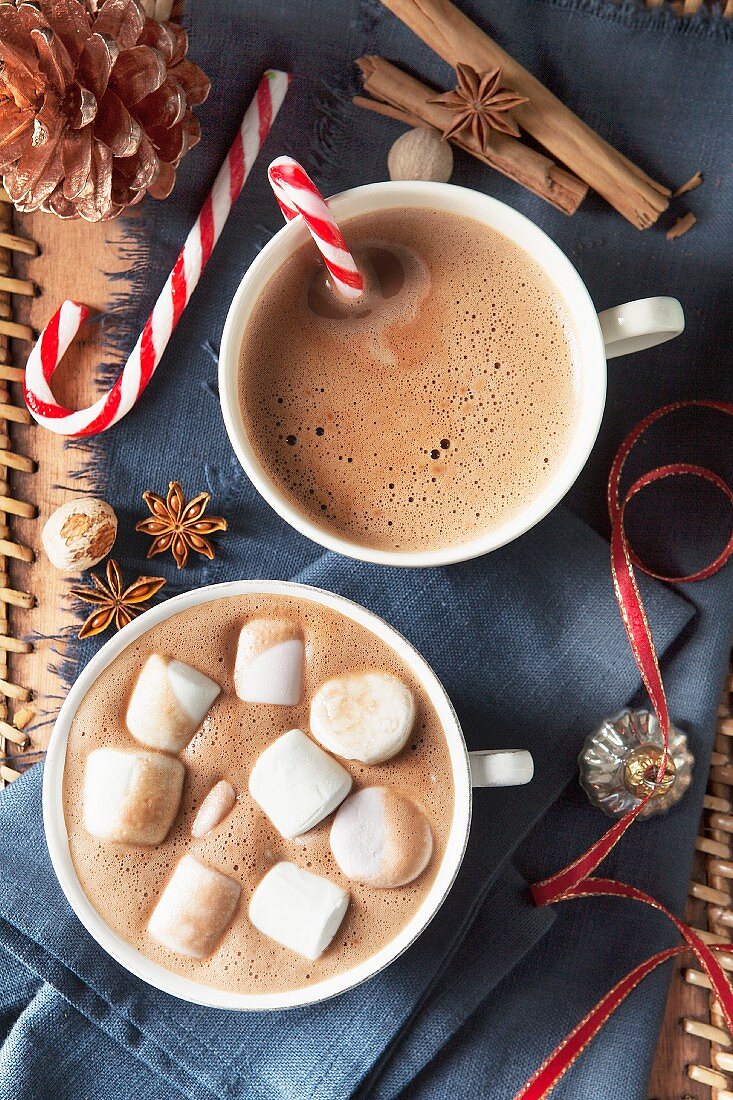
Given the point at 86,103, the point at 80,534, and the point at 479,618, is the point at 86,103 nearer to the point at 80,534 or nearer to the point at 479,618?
the point at 80,534

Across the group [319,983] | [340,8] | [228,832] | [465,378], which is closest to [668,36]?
[340,8]

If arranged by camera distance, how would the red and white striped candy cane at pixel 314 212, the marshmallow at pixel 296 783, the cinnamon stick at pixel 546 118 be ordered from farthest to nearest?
the cinnamon stick at pixel 546 118 < the marshmallow at pixel 296 783 < the red and white striped candy cane at pixel 314 212

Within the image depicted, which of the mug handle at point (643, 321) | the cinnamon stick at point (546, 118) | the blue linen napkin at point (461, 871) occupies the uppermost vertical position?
the cinnamon stick at point (546, 118)

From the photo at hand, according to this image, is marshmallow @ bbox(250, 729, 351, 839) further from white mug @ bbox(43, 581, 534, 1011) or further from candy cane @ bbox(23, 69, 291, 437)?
candy cane @ bbox(23, 69, 291, 437)

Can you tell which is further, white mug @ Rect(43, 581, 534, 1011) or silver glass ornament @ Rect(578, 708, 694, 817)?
silver glass ornament @ Rect(578, 708, 694, 817)

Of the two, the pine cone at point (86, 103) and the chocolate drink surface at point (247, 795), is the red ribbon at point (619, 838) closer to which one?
the chocolate drink surface at point (247, 795)

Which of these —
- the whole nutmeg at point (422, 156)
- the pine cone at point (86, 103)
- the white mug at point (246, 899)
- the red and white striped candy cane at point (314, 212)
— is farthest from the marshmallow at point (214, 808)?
the whole nutmeg at point (422, 156)

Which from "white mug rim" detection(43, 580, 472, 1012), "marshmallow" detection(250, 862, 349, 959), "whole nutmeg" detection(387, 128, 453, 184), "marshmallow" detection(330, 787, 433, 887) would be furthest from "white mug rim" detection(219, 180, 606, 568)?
"marshmallow" detection(250, 862, 349, 959)
